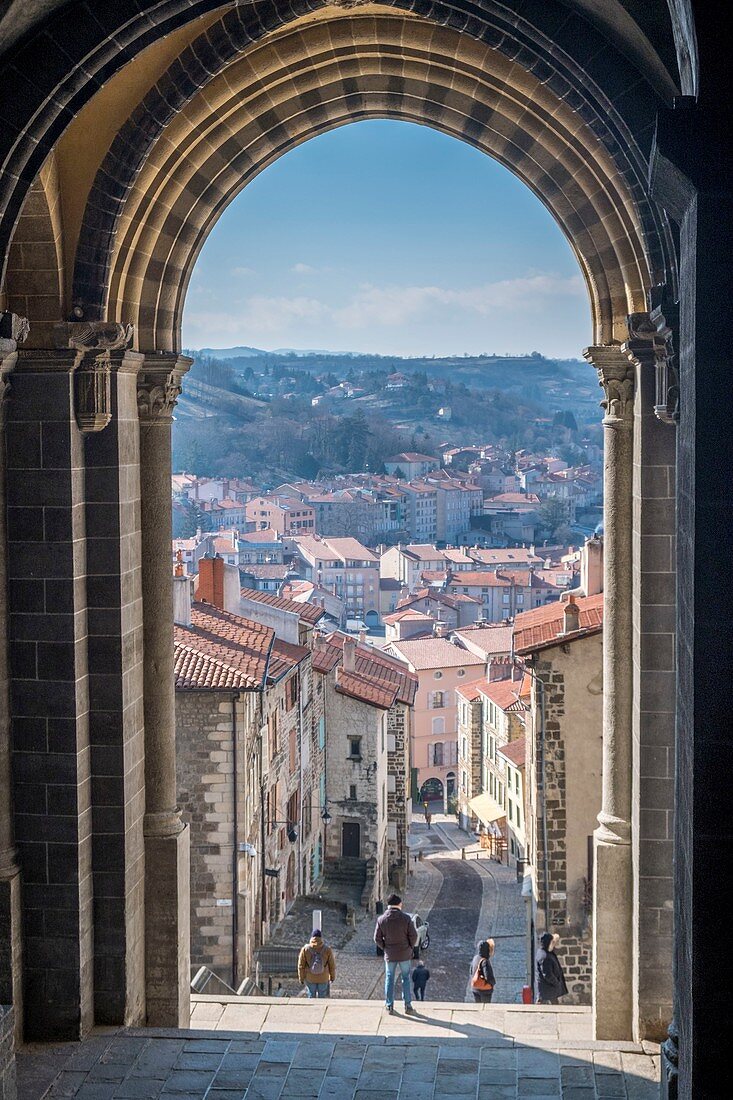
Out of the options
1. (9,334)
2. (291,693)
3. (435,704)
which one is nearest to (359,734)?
(291,693)

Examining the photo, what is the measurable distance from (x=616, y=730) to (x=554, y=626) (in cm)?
911

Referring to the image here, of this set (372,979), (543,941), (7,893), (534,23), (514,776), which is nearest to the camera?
(534,23)

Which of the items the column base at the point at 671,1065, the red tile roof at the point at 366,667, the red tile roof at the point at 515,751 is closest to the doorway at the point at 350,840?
the red tile roof at the point at 366,667

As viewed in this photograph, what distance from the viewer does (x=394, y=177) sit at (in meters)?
134

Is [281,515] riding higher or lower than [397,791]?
higher

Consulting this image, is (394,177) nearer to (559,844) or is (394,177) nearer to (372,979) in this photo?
(372,979)

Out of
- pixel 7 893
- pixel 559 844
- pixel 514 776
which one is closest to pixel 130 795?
pixel 7 893

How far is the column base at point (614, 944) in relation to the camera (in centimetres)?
1079

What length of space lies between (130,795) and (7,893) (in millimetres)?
1211

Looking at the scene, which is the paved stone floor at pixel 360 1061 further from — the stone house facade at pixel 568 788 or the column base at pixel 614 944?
the stone house facade at pixel 568 788

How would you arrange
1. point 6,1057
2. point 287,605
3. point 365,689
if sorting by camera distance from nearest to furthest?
point 6,1057
point 287,605
point 365,689

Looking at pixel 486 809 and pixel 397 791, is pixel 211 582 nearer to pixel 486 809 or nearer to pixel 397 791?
pixel 397 791

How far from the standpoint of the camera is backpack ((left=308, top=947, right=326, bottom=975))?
41.2ft

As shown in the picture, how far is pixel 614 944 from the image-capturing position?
10859 millimetres
